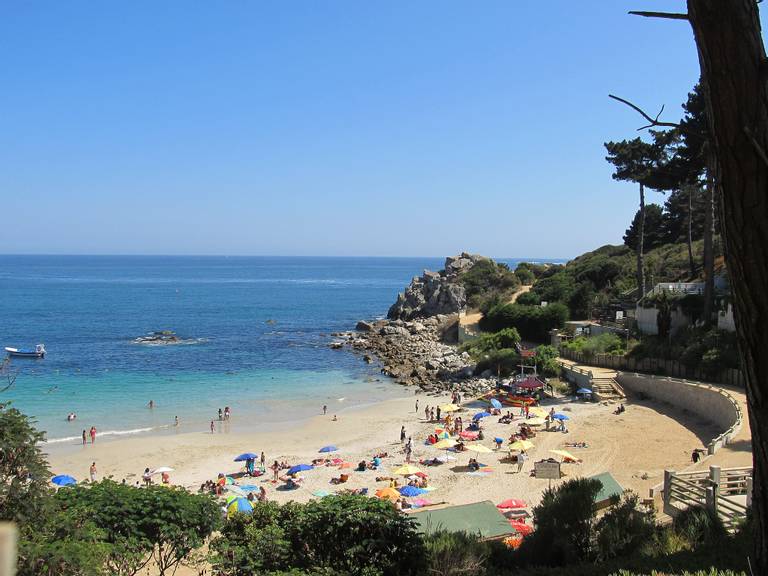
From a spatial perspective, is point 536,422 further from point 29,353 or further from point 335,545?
point 29,353

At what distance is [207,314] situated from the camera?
9206cm

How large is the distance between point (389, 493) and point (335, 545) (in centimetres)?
1073

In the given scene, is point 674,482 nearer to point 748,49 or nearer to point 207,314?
→ point 748,49

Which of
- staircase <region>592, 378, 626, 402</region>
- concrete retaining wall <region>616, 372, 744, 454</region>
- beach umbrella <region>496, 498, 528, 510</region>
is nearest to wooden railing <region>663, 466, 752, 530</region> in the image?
beach umbrella <region>496, 498, 528, 510</region>

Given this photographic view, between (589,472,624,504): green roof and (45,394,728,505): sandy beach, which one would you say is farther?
(45,394,728,505): sandy beach

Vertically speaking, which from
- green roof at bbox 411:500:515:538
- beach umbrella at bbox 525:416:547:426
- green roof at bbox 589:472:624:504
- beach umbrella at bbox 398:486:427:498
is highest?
green roof at bbox 589:472:624:504

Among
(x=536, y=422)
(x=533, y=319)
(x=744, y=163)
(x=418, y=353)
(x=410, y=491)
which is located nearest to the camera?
(x=744, y=163)

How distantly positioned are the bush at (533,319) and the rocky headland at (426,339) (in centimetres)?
442

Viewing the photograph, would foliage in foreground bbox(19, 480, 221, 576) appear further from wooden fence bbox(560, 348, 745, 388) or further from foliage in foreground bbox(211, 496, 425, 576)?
wooden fence bbox(560, 348, 745, 388)

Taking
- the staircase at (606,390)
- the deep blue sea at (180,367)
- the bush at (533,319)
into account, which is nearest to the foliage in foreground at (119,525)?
the deep blue sea at (180,367)

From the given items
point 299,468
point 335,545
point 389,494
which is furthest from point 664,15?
point 299,468

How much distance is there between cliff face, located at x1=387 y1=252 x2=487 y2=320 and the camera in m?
71.1

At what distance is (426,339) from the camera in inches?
2452

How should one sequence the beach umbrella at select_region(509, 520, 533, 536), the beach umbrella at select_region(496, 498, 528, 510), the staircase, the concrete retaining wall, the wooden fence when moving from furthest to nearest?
the staircase → the wooden fence → the concrete retaining wall → the beach umbrella at select_region(496, 498, 528, 510) → the beach umbrella at select_region(509, 520, 533, 536)
